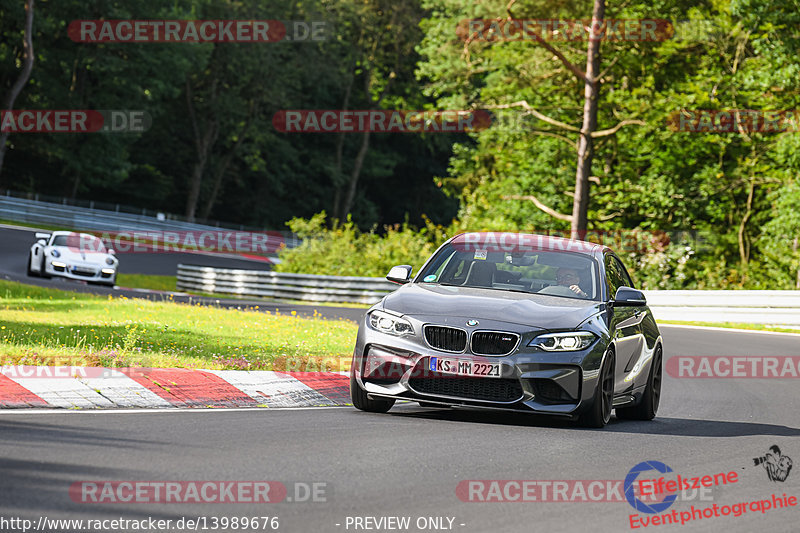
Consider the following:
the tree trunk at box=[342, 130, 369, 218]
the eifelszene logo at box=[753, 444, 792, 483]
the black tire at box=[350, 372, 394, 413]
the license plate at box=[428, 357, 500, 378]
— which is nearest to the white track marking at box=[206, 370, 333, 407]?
the black tire at box=[350, 372, 394, 413]

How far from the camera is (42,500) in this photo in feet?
19.5

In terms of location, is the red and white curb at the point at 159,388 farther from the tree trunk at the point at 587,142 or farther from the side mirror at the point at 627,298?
the tree trunk at the point at 587,142

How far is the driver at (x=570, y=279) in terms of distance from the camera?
34.9 feet

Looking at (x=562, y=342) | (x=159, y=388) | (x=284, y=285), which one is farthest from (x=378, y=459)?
(x=284, y=285)

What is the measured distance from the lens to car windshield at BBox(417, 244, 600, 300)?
35.0ft

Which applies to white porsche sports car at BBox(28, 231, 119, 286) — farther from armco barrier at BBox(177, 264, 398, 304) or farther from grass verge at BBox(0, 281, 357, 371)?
grass verge at BBox(0, 281, 357, 371)

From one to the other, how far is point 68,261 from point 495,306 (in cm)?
2360

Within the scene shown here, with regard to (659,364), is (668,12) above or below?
above

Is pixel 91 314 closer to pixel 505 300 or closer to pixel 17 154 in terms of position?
pixel 505 300

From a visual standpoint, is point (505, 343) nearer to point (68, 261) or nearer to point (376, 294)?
point (68, 261)

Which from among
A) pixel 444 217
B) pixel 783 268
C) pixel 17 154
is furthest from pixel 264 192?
pixel 783 268

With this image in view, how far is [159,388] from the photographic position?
10242 millimetres

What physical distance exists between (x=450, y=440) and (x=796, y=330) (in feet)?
62.2

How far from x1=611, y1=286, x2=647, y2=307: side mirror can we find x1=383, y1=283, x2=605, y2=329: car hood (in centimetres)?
19
